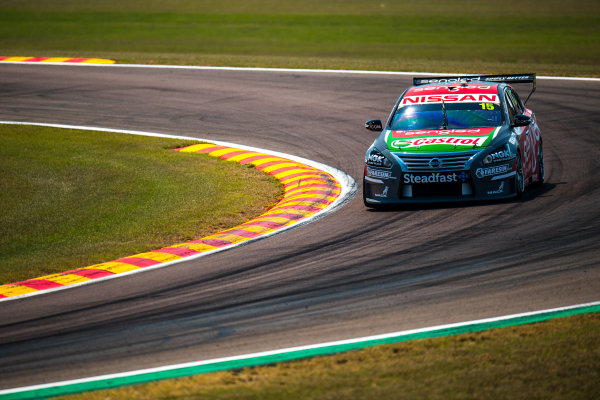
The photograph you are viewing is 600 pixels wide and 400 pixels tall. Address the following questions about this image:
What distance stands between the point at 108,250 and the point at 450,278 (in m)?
4.59

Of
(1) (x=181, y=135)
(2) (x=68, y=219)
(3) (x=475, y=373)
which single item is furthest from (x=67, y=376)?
(1) (x=181, y=135)

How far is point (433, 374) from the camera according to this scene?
601 centimetres

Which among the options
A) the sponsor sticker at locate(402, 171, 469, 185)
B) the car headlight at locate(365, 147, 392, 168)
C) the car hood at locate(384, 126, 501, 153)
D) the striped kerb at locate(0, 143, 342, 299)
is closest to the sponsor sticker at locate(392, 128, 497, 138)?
the car hood at locate(384, 126, 501, 153)

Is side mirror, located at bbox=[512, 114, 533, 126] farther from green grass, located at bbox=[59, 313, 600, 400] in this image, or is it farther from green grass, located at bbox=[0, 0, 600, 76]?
green grass, located at bbox=[0, 0, 600, 76]

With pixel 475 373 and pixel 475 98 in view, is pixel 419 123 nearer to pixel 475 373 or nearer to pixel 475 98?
pixel 475 98

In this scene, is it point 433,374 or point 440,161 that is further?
point 440,161

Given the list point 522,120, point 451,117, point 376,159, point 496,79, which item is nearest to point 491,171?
point 522,120

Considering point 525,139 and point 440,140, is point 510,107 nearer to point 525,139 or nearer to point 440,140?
point 525,139

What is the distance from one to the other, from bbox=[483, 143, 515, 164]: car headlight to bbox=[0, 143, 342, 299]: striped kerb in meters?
2.51

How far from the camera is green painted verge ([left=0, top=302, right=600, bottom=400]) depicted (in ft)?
20.7

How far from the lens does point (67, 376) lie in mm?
6551

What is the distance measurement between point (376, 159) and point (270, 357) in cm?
588

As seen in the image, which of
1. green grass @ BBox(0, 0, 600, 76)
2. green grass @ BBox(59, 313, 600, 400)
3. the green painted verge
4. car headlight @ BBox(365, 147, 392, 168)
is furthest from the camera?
green grass @ BBox(0, 0, 600, 76)

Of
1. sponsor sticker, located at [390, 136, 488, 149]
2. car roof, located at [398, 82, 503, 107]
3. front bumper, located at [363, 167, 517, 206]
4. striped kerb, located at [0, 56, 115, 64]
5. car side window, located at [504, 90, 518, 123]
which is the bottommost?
front bumper, located at [363, 167, 517, 206]
